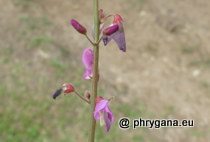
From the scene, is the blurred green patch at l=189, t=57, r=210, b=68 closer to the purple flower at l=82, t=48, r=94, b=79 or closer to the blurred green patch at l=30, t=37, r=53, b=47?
the blurred green patch at l=30, t=37, r=53, b=47

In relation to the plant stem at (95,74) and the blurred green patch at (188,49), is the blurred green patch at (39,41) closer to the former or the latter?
the blurred green patch at (188,49)

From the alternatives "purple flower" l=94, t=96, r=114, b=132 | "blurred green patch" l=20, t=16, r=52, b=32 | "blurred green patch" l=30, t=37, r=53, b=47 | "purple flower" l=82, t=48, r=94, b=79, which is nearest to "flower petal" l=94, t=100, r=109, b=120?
"purple flower" l=94, t=96, r=114, b=132

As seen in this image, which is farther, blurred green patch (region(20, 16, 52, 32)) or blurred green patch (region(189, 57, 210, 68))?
blurred green patch (region(189, 57, 210, 68))

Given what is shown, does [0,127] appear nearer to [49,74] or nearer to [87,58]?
[49,74]

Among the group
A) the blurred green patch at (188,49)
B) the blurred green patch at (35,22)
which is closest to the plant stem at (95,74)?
the blurred green patch at (35,22)

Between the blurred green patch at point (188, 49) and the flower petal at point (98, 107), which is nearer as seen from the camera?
the flower petal at point (98, 107)

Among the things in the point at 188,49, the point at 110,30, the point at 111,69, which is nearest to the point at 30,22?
the point at 111,69

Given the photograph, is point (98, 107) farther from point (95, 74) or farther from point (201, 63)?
point (201, 63)

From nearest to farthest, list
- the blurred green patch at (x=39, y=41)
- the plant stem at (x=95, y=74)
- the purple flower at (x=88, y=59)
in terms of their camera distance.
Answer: the plant stem at (x=95, y=74) → the purple flower at (x=88, y=59) → the blurred green patch at (x=39, y=41)

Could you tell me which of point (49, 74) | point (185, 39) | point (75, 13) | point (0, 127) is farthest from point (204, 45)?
point (0, 127)
